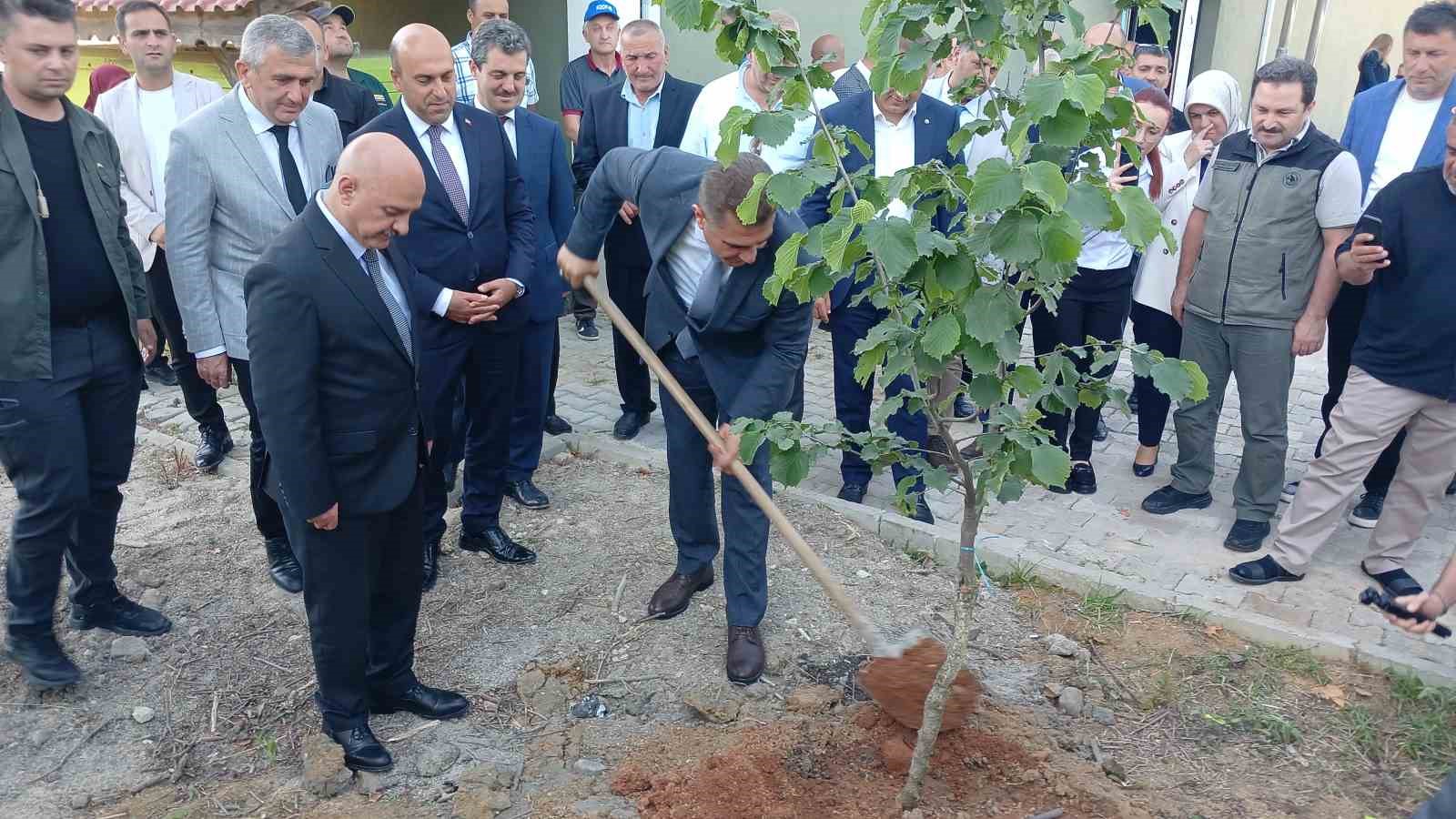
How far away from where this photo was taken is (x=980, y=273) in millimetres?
2822

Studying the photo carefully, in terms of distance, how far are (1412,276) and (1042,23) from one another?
2946mm

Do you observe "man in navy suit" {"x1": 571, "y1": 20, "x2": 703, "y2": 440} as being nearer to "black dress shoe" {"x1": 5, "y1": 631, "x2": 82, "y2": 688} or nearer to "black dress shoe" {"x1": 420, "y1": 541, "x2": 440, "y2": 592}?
"black dress shoe" {"x1": 420, "y1": 541, "x2": 440, "y2": 592}

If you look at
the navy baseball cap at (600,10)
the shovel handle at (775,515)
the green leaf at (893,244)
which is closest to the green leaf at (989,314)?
the green leaf at (893,244)

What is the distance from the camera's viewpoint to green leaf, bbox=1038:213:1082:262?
95.3 inches

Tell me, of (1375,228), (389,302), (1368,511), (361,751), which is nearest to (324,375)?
(389,302)

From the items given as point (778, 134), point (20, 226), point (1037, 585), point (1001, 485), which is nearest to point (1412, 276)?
point (1037, 585)

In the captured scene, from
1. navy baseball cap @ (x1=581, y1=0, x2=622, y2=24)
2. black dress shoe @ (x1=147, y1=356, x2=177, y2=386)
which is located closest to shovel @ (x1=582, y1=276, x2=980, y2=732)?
navy baseball cap @ (x1=581, y1=0, x2=622, y2=24)

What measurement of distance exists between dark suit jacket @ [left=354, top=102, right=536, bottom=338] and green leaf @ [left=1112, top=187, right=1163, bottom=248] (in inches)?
116

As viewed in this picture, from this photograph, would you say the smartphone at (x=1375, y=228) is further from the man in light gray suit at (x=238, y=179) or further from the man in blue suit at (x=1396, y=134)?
the man in light gray suit at (x=238, y=179)

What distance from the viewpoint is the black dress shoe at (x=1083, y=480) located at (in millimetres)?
6074

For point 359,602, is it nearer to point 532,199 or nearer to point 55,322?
point 55,322

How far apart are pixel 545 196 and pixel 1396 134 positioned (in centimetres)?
457

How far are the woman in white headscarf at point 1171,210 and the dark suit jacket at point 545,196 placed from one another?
3254 millimetres

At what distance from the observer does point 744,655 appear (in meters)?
4.23
